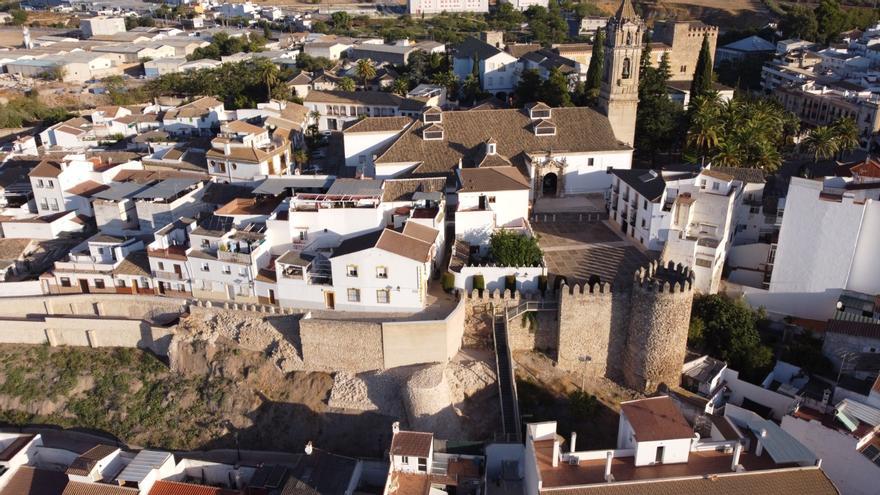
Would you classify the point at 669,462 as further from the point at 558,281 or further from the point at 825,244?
the point at 825,244

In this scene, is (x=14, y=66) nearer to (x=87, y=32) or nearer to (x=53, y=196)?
(x=87, y=32)

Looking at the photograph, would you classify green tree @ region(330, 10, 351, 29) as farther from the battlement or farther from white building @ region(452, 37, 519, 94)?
the battlement

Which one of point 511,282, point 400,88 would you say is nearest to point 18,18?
point 400,88

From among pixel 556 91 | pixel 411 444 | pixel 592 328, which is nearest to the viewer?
pixel 411 444

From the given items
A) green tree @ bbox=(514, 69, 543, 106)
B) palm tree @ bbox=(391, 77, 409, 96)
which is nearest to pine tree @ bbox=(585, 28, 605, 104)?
green tree @ bbox=(514, 69, 543, 106)

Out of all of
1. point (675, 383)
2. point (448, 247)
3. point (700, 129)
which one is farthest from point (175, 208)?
point (700, 129)

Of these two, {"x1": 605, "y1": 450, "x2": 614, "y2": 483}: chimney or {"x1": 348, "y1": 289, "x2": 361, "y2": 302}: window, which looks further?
{"x1": 348, "y1": 289, "x2": 361, "y2": 302}: window
